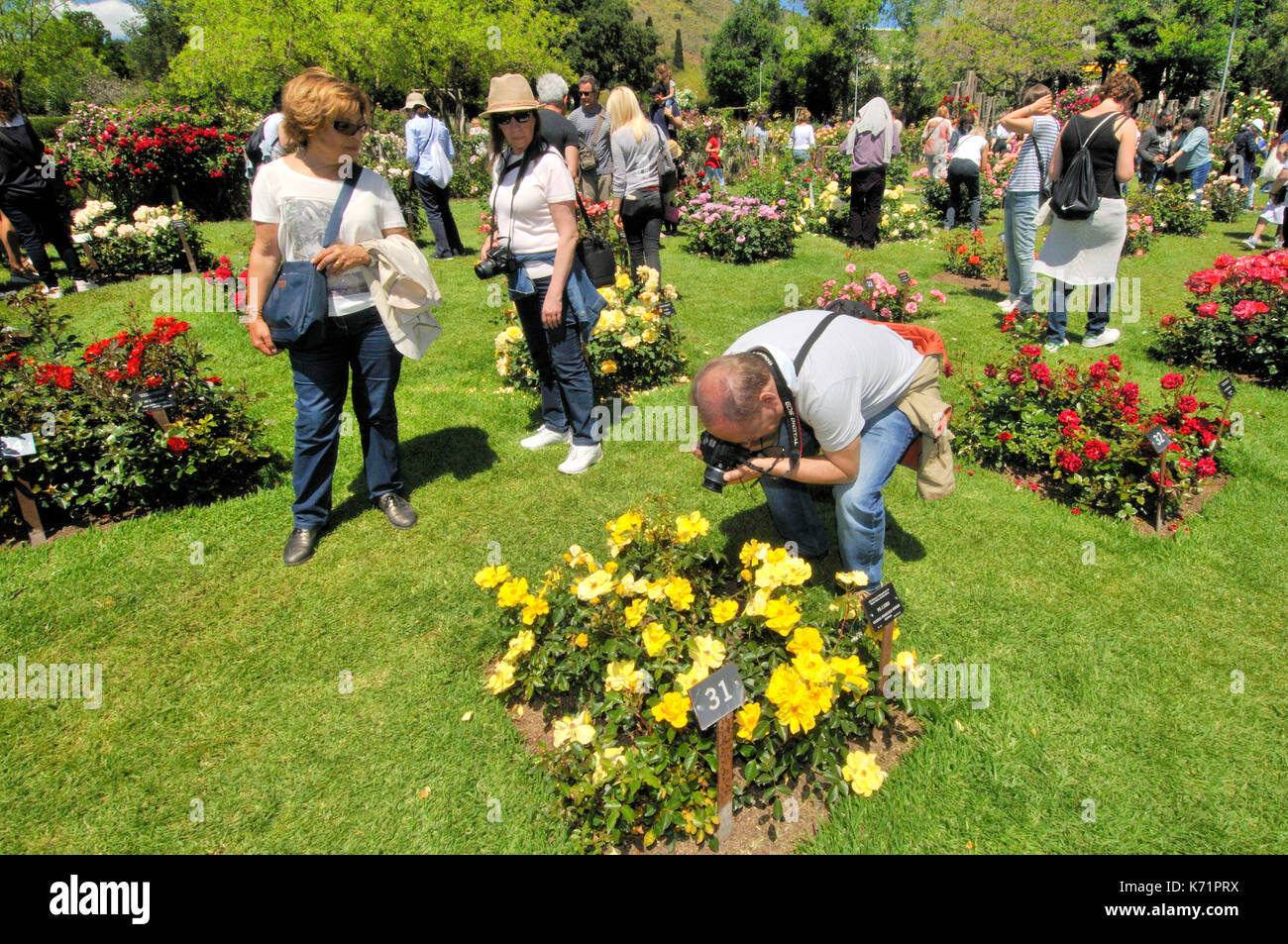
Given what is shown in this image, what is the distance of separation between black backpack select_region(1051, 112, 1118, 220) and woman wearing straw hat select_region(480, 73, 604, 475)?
13.3ft

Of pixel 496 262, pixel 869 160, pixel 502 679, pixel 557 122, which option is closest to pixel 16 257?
pixel 557 122

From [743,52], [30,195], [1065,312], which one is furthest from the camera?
[743,52]

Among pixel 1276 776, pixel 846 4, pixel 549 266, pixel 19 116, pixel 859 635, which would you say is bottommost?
pixel 1276 776

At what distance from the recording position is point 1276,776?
231 cm

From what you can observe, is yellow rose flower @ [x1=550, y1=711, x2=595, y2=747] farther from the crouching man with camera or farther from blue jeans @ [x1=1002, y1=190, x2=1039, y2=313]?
blue jeans @ [x1=1002, y1=190, x2=1039, y2=313]

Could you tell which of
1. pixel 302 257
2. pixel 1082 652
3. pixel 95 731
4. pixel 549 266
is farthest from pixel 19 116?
pixel 1082 652

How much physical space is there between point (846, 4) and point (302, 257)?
184ft

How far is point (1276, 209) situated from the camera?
31.2 feet

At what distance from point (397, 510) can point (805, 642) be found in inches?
96.7

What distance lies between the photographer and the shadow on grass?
393 centimetres

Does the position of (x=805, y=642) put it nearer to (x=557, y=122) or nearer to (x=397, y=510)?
(x=397, y=510)

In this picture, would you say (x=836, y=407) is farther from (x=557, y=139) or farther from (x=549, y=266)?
(x=557, y=139)

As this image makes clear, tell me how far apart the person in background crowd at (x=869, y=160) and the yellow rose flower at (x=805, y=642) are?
7.80m

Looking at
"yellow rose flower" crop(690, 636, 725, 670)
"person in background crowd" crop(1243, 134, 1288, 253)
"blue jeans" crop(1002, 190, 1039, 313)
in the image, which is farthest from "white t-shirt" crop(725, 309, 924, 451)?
"person in background crowd" crop(1243, 134, 1288, 253)
